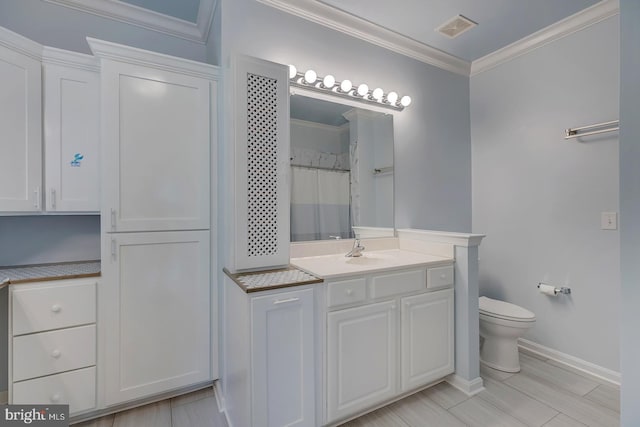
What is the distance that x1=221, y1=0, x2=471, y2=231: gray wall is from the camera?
1908 mm

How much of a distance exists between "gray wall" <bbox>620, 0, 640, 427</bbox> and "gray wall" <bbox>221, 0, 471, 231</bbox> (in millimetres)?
1486

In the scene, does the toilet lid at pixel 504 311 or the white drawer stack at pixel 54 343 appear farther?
the toilet lid at pixel 504 311

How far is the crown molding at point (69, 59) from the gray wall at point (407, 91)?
2.53 feet

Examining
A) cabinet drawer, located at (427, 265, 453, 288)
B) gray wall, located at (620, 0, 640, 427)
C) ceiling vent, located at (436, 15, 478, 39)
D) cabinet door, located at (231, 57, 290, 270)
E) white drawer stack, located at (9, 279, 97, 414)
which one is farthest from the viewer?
ceiling vent, located at (436, 15, 478, 39)

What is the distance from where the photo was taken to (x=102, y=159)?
1640mm

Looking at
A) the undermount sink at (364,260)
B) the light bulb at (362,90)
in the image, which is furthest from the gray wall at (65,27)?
the undermount sink at (364,260)

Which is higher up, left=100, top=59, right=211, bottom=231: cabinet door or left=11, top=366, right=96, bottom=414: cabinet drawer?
left=100, top=59, right=211, bottom=231: cabinet door

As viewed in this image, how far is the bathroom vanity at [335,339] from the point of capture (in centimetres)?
136

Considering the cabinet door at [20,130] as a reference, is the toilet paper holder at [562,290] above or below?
below

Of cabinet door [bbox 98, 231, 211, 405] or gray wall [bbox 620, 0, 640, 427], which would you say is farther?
cabinet door [bbox 98, 231, 211, 405]

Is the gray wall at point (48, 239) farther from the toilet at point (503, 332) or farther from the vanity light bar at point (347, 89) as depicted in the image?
the toilet at point (503, 332)

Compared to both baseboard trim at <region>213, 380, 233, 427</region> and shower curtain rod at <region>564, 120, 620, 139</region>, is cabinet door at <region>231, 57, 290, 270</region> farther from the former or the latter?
shower curtain rod at <region>564, 120, 620, 139</region>

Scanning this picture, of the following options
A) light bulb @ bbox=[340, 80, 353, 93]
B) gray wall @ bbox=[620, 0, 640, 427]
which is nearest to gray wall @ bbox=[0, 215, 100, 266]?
light bulb @ bbox=[340, 80, 353, 93]

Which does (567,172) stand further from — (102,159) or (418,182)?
(102,159)
